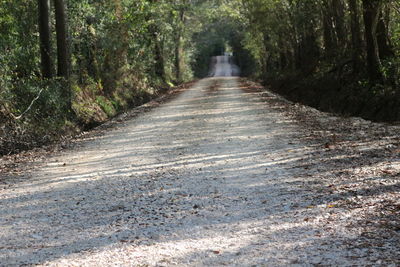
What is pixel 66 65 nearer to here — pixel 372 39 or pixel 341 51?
pixel 372 39

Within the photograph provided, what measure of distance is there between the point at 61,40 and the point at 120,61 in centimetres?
789

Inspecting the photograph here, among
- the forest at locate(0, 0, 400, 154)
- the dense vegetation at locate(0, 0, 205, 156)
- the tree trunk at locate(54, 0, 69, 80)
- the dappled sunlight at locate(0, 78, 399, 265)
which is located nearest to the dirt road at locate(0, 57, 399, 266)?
the dappled sunlight at locate(0, 78, 399, 265)

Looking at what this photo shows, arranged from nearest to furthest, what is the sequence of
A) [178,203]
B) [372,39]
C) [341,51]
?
[178,203] < [372,39] < [341,51]

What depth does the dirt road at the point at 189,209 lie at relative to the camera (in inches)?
168

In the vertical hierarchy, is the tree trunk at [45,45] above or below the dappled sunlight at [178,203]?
above

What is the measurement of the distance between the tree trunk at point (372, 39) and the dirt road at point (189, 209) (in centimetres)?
716

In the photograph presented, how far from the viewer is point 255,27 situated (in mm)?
38250

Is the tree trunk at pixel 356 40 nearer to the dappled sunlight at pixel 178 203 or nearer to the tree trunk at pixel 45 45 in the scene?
the dappled sunlight at pixel 178 203

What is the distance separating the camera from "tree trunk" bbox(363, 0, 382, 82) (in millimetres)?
15406

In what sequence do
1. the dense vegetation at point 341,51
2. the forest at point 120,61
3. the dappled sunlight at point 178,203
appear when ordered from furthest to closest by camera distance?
the dense vegetation at point 341,51 < the forest at point 120,61 < the dappled sunlight at point 178,203

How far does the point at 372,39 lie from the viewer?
1571 centimetres

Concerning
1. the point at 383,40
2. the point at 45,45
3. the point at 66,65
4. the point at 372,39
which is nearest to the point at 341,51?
the point at 383,40

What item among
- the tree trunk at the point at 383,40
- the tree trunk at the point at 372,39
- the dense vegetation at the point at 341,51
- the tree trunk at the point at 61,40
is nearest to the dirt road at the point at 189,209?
the dense vegetation at the point at 341,51

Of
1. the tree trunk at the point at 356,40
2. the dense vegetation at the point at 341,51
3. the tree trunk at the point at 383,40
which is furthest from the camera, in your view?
the tree trunk at the point at 356,40
